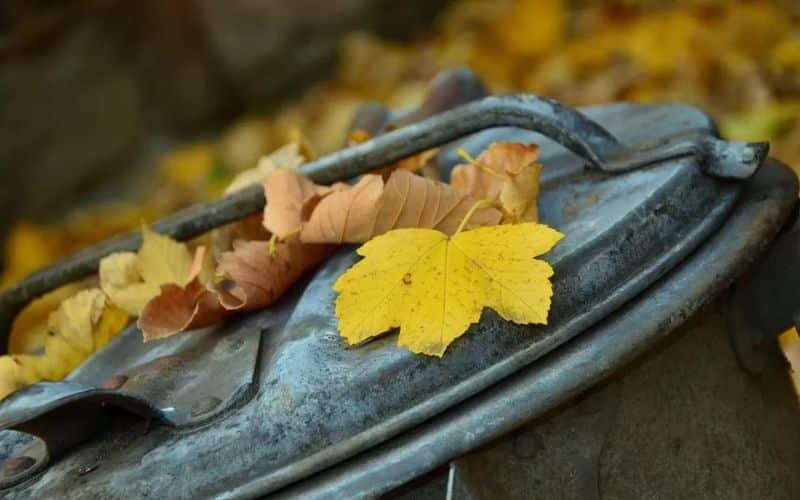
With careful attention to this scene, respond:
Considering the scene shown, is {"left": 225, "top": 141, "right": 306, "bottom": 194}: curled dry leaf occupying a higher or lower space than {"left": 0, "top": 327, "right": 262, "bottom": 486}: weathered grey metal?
higher

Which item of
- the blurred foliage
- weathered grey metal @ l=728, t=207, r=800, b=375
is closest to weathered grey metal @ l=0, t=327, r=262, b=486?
weathered grey metal @ l=728, t=207, r=800, b=375

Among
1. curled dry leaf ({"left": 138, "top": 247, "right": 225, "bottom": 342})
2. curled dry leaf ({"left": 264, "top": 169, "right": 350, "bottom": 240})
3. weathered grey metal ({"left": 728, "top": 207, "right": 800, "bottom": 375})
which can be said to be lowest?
weathered grey metal ({"left": 728, "top": 207, "right": 800, "bottom": 375})

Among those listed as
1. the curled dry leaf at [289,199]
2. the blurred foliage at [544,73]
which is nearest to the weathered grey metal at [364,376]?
the curled dry leaf at [289,199]

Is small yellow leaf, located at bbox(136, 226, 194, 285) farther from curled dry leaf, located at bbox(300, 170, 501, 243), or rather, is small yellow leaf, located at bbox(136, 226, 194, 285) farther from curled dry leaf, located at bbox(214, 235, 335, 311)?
curled dry leaf, located at bbox(300, 170, 501, 243)

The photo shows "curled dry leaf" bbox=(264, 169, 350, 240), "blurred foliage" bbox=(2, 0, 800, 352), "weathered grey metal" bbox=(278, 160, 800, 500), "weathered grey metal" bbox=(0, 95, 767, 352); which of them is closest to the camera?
"weathered grey metal" bbox=(278, 160, 800, 500)

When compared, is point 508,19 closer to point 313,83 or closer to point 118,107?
point 313,83
